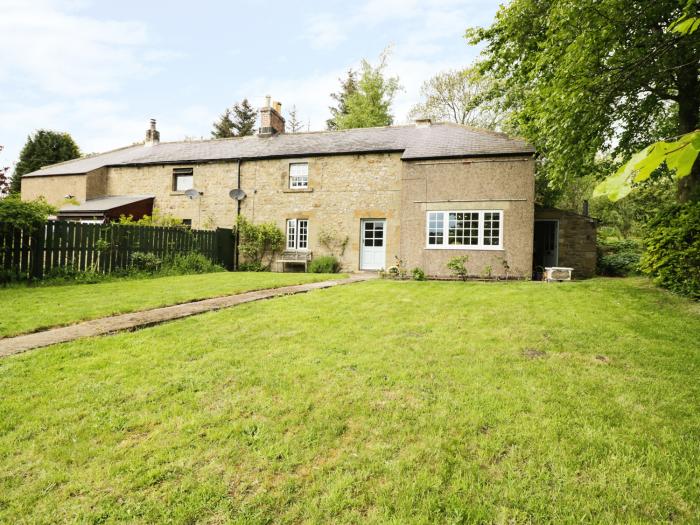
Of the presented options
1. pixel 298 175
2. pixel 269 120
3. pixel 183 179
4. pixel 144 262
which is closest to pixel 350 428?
pixel 144 262

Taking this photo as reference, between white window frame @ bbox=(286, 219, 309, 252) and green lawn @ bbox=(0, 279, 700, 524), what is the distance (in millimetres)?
12724

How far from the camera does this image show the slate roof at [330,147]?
1499cm

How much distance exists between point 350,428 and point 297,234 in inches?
610

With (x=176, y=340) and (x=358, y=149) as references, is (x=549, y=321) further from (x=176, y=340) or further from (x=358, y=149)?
(x=358, y=149)

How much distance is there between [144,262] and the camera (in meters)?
12.6

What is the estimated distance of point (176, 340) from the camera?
182 inches

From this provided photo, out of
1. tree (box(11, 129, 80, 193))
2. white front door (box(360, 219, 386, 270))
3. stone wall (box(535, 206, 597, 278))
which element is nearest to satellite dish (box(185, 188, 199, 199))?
white front door (box(360, 219, 386, 270))

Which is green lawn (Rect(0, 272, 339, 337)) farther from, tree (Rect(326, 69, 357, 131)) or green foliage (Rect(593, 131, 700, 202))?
tree (Rect(326, 69, 357, 131))

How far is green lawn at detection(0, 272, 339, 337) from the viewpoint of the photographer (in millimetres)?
5438

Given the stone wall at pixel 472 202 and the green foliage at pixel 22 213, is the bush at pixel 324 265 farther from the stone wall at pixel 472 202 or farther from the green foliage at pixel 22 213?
the green foliage at pixel 22 213

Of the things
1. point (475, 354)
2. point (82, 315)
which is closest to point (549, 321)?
point (475, 354)

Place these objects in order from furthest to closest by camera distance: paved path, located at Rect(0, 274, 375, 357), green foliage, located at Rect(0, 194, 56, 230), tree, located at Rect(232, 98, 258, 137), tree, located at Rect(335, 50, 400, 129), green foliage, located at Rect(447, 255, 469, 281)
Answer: tree, located at Rect(232, 98, 258, 137) < tree, located at Rect(335, 50, 400, 129) < green foliage, located at Rect(447, 255, 469, 281) < green foliage, located at Rect(0, 194, 56, 230) < paved path, located at Rect(0, 274, 375, 357)

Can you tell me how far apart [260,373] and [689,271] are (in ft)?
30.0

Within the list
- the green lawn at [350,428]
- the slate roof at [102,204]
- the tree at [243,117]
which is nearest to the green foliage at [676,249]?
the green lawn at [350,428]
